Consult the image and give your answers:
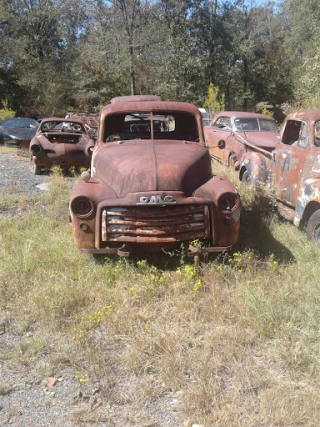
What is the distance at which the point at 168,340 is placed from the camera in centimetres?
355

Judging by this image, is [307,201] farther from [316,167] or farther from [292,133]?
[292,133]

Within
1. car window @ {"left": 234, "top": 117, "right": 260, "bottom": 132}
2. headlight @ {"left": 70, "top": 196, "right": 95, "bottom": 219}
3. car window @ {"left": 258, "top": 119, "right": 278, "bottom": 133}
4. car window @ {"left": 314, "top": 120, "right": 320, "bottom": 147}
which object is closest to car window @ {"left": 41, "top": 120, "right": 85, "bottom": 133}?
car window @ {"left": 234, "top": 117, "right": 260, "bottom": 132}

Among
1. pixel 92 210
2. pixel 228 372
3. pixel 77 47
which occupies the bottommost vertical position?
pixel 228 372

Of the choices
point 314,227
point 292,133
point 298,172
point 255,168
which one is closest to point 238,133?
point 255,168

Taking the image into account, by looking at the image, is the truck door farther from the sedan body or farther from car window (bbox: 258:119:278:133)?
the sedan body

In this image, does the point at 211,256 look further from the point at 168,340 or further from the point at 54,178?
the point at 54,178

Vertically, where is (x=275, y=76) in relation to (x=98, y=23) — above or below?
below

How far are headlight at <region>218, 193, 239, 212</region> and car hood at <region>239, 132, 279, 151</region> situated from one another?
5.69m

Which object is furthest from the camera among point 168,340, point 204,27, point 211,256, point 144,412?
point 204,27

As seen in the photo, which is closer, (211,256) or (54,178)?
(211,256)

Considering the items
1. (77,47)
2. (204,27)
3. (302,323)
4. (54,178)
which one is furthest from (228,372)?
(77,47)

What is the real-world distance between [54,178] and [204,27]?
20.2 meters

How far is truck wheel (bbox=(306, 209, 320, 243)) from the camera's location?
542 centimetres

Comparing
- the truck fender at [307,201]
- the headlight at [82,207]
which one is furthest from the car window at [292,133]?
the headlight at [82,207]
